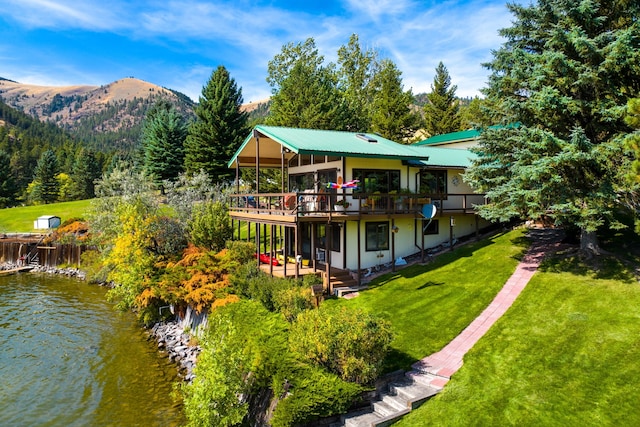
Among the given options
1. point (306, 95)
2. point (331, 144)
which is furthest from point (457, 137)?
point (331, 144)

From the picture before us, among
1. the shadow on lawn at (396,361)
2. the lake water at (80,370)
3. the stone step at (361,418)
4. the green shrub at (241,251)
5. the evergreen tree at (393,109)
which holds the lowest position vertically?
the lake water at (80,370)

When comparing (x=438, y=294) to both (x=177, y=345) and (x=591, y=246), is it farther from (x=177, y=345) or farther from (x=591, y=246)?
(x=177, y=345)

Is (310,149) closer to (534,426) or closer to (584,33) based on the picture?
(584,33)

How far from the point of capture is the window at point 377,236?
21328 mm

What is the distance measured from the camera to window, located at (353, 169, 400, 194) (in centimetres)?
2148

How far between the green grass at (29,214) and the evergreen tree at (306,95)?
29.1 meters

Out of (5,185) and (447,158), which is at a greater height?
(5,185)

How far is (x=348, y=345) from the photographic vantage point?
10781 millimetres

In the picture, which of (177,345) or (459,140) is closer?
(177,345)

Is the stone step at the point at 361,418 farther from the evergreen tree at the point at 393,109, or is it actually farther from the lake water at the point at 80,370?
the evergreen tree at the point at 393,109

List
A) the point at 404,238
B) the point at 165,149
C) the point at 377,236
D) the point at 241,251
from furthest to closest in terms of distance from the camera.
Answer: the point at 165,149, the point at 241,251, the point at 404,238, the point at 377,236

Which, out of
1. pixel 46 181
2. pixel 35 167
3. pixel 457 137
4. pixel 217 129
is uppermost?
pixel 35 167

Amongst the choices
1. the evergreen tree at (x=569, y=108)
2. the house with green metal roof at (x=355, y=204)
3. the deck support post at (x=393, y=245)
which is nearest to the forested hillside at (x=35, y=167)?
the house with green metal roof at (x=355, y=204)

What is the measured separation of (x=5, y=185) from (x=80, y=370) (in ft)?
241
